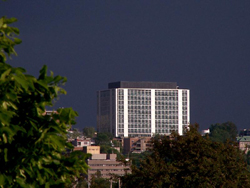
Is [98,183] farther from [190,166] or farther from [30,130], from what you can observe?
[30,130]

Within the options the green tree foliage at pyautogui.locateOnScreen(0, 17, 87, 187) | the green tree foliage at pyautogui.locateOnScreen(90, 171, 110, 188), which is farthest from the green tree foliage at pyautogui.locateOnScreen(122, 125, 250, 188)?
the green tree foliage at pyautogui.locateOnScreen(0, 17, 87, 187)

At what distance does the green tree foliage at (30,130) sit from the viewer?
4.93 meters

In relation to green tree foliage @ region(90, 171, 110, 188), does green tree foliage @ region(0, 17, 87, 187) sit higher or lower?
higher

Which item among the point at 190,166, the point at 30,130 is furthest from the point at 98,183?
the point at 30,130

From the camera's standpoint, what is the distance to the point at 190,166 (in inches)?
949

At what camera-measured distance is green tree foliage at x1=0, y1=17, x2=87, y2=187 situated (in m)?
4.93

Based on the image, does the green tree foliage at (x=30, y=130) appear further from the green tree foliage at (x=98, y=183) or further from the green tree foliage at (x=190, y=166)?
the green tree foliage at (x=98, y=183)

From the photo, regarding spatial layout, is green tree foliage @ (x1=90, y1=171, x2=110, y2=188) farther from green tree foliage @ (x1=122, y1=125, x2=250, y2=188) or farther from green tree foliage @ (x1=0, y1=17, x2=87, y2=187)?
green tree foliage @ (x1=0, y1=17, x2=87, y2=187)

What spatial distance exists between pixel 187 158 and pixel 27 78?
20.4m

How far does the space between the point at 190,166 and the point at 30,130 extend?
1952 centimetres

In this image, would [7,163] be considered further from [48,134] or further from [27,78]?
[27,78]

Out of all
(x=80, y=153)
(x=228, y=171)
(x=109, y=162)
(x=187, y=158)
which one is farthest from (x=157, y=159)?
(x=109, y=162)

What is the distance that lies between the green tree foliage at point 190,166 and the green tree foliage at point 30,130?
18.4 metres

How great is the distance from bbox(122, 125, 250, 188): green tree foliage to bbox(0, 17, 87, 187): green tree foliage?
1837 cm
